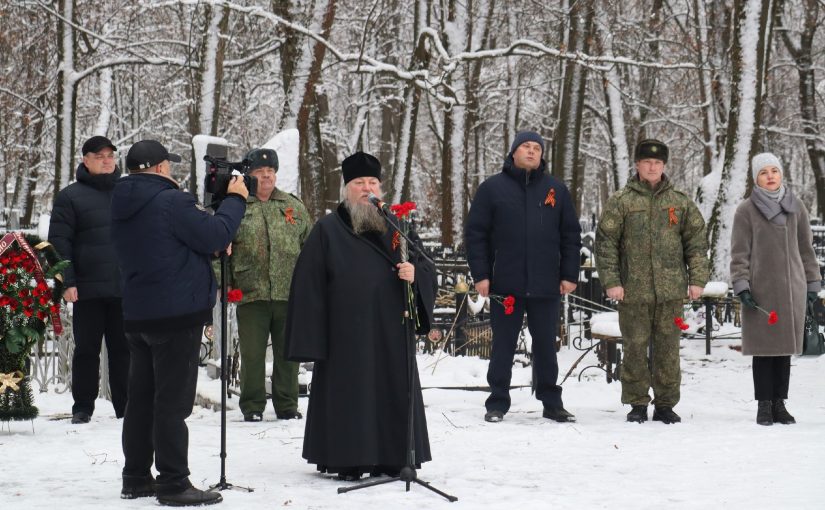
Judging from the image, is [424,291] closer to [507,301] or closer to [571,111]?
[507,301]

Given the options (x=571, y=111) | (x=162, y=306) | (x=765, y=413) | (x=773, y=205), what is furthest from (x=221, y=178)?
(x=571, y=111)

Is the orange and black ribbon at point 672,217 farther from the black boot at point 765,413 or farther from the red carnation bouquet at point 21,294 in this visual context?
the red carnation bouquet at point 21,294

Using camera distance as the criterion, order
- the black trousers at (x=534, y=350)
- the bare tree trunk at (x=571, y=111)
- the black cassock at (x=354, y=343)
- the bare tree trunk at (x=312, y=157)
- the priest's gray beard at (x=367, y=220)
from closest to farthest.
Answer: the black cassock at (x=354, y=343)
the priest's gray beard at (x=367, y=220)
the black trousers at (x=534, y=350)
the bare tree trunk at (x=312, y=157)
the bare tree trunk at (x=571, y=111)

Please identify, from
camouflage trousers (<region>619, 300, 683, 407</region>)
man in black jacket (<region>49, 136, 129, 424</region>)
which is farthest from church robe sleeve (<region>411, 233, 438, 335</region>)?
man in black jacket (<region>49, 136, 129, 424</region>)

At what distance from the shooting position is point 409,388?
600cm

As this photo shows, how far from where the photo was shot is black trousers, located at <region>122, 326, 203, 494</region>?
5.58 metres

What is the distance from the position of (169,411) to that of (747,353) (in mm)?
4634

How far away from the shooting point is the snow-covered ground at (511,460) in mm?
5805

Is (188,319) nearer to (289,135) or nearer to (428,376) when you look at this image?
(289,135)

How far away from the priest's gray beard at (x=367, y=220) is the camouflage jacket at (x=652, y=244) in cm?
266

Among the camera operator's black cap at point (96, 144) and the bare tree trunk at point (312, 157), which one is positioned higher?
the bare tree trunk at point (312, 157)

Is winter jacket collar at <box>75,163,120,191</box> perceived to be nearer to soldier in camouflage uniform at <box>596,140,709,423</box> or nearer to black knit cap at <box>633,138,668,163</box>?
soldier in camouflage uniform at <box>596,140,709,423</box>

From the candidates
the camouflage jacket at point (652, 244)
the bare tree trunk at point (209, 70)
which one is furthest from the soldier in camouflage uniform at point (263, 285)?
the bare tree trunk at point (209, 70)

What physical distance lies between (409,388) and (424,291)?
0.56m
